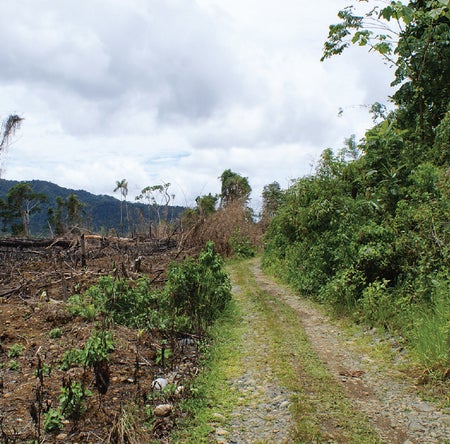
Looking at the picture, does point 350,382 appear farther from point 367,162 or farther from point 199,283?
point 367,162

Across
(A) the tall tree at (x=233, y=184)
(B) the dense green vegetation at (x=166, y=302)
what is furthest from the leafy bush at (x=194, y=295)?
(A) the tall tree at (x=233, y=184)

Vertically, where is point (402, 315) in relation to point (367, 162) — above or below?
below

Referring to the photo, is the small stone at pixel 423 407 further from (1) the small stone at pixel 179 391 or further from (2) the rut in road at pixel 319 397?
(1) the small stone at pixel 179 391

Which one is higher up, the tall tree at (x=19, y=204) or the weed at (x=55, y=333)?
the tall tree at (x=19, y=204)

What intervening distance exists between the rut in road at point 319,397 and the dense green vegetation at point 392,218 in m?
0.73

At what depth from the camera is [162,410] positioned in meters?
3.77

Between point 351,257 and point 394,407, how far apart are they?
4.06 meters

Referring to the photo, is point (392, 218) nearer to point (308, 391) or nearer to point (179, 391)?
point (308, 391)

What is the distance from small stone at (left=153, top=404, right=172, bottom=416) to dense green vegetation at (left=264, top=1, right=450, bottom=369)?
289 centimetres

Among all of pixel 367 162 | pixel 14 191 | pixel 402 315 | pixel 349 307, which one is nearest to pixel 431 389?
pixel 402 315

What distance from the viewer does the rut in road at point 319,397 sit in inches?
136

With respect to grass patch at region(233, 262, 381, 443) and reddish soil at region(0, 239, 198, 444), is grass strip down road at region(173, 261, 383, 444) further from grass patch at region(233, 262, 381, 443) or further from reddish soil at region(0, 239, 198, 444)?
reddish soil at region(0, 239, 198, 444)

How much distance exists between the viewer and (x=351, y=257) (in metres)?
7.77

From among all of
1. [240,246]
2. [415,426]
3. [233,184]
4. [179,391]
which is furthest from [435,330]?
[233,184]
